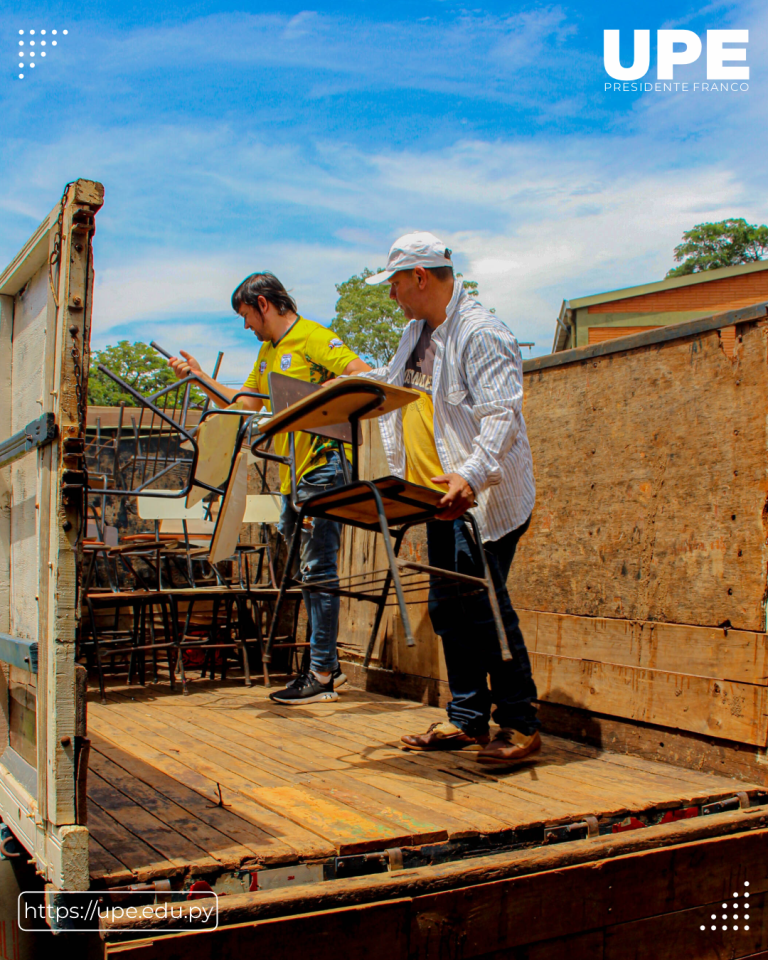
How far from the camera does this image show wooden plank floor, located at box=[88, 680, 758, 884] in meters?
1.83

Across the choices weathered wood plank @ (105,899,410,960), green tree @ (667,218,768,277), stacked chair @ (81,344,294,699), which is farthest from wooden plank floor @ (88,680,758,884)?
green tree @ (667,218,768,277)

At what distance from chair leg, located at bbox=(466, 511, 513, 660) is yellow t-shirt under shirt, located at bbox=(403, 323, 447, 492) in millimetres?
371

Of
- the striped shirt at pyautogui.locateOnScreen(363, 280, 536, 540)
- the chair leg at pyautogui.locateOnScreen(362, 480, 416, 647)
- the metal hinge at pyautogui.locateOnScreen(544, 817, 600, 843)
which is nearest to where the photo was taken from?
the metal hinge at pyautogui.locateOnScreen(544, 817, 600, 843)

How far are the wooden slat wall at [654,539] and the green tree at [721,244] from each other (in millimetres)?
45820

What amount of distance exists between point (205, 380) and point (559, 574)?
6.10 feet

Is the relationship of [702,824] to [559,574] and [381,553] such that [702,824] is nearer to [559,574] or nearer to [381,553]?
[559,574]

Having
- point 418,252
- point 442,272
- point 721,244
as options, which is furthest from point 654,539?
point 721,244

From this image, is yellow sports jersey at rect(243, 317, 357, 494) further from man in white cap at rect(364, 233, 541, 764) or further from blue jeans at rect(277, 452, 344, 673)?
man in white cap at rect(364, 233, 541, 764)

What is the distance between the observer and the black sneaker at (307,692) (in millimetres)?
3861

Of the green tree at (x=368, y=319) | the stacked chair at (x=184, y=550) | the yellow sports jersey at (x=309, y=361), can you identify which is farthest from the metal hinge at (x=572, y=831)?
the green tree at (x=368, y=319)

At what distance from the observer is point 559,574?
3.25m

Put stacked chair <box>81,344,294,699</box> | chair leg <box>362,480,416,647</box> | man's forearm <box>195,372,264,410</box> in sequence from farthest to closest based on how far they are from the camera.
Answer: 1. man's forearm <box>195,372,264,410</box>
2. stacked chair <box>81,344,294,699</box>
3. chair leg <box>362,480,416,647</box>

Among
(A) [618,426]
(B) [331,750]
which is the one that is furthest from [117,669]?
(A) [618,426]

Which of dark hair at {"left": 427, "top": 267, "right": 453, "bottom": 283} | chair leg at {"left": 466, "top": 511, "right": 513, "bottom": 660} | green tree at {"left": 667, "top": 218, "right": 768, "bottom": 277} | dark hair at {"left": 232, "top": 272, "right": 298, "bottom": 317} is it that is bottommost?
chair leg at {"left": 466, "top": 511, "right": 513, "bottom": 660}
